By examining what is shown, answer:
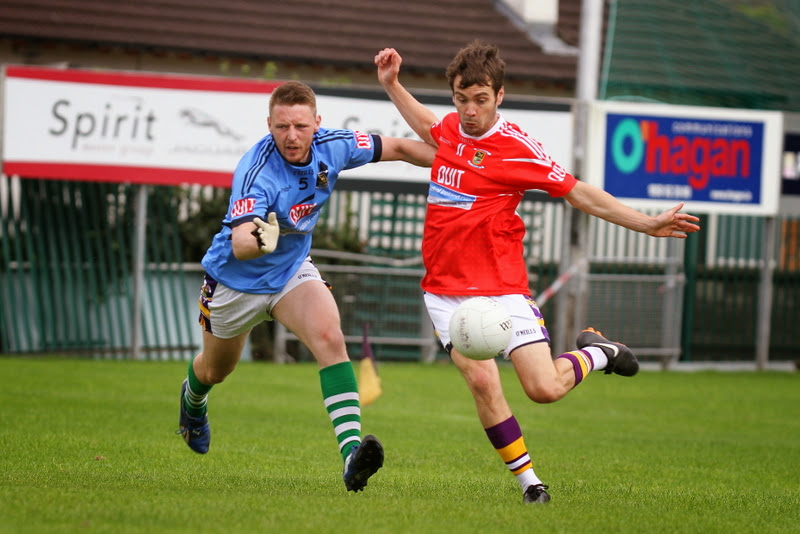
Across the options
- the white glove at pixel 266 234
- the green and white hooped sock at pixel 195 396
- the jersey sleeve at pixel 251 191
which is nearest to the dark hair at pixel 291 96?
the jersey sleeve at pixel 251 191

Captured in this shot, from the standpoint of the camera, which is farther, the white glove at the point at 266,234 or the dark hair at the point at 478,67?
the dark hair at the point at 478,67

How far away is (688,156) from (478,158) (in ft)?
39.7

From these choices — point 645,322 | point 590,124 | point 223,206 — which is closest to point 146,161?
point 223,206

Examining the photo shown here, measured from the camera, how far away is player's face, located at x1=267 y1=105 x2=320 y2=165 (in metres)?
6.60

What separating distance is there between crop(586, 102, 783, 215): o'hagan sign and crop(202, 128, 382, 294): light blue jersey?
11.2m

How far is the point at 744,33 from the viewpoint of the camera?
22125mm

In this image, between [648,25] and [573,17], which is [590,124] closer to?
[648,25]

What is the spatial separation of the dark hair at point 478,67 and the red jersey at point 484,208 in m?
0.33

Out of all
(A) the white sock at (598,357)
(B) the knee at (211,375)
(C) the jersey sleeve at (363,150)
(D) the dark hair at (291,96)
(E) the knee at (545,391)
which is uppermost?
(D) the dark hair at (291,96)

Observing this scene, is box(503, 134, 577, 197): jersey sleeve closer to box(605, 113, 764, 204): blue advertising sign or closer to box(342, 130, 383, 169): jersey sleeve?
box(342, 130, 383, 169): jersey sleeve

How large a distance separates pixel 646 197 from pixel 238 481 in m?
12.0

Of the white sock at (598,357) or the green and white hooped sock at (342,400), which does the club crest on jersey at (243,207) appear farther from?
the white sock at (598,357)

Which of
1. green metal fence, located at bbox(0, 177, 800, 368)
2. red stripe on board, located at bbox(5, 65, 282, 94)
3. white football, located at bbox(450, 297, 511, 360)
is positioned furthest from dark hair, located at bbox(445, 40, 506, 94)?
green metal fence, located at bbox(0, 177, 800, 368)

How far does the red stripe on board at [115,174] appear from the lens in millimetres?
16062
